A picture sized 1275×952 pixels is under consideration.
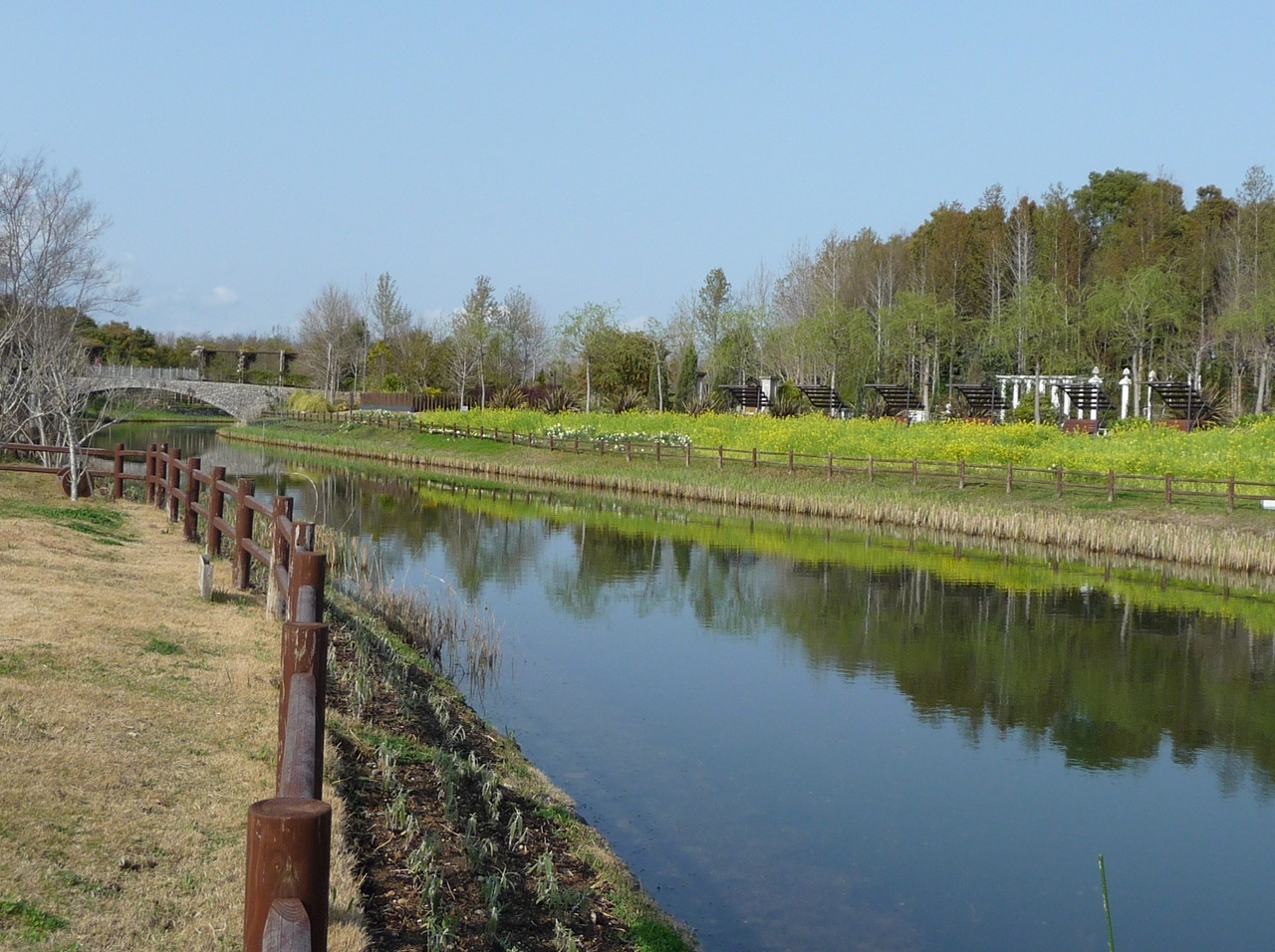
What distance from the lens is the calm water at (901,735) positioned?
8750mm

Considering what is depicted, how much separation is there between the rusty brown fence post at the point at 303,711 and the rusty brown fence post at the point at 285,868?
983mm

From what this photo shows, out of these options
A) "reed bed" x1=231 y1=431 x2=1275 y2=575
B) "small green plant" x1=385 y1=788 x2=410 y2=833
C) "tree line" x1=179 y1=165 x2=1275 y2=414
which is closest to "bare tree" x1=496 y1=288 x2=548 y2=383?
"tree line" x1=179 y1=165 x2=1275 y2=414

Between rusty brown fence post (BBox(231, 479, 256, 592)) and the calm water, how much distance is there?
3.02m

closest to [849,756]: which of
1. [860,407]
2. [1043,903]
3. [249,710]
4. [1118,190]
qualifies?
[1043,903]

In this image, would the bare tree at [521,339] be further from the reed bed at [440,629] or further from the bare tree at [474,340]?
the reed bed at [440,629]

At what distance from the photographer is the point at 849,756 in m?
12.0

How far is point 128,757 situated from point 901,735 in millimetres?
8251

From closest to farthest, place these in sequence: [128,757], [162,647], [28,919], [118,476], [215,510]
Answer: [28,919] → [128,757] → [162,647] → [215,510] → [118,476]

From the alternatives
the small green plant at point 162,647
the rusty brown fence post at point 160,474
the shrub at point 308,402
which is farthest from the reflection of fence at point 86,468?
the shrub at point 308,402

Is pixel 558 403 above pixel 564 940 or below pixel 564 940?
above

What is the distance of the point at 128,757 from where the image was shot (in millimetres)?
7203

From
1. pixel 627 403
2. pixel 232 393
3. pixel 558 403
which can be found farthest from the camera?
pixel 232 393

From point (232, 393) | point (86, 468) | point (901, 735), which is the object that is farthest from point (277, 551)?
point (232, 393)

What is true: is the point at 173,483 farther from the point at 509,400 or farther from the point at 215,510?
the point at 509,400
